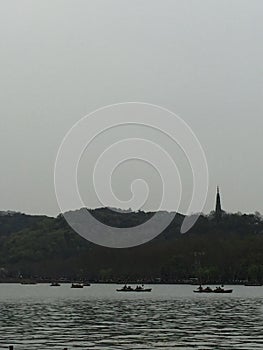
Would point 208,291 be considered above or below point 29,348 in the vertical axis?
above

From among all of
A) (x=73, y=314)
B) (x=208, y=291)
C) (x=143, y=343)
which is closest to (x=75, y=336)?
(x=143, y=343)

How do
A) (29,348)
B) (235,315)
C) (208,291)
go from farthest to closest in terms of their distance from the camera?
1. (208,291)
2. (235,315)
3. (29,348)

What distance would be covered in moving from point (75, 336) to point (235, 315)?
28711 mm

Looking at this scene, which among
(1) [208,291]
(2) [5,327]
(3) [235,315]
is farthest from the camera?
(1) [208,291]

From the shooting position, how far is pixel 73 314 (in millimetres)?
86625

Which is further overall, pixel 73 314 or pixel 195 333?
pixel 73 314

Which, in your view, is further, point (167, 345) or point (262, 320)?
point (262, 320)

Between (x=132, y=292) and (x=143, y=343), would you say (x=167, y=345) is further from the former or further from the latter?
(x=132, y=292)

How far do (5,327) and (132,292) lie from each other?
107 metres

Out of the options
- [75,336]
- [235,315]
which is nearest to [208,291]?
[235,315]

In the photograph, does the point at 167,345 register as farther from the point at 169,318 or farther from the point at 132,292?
the point at 132,292

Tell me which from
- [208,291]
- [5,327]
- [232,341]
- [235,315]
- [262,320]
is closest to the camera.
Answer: [232,341]

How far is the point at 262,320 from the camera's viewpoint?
76.1 metres

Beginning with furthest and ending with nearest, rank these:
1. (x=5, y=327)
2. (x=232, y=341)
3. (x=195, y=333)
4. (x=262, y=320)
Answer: (x=262, y=320) < (x=5, y=327) < (x=195, y=333) < (x=232, y=341)
